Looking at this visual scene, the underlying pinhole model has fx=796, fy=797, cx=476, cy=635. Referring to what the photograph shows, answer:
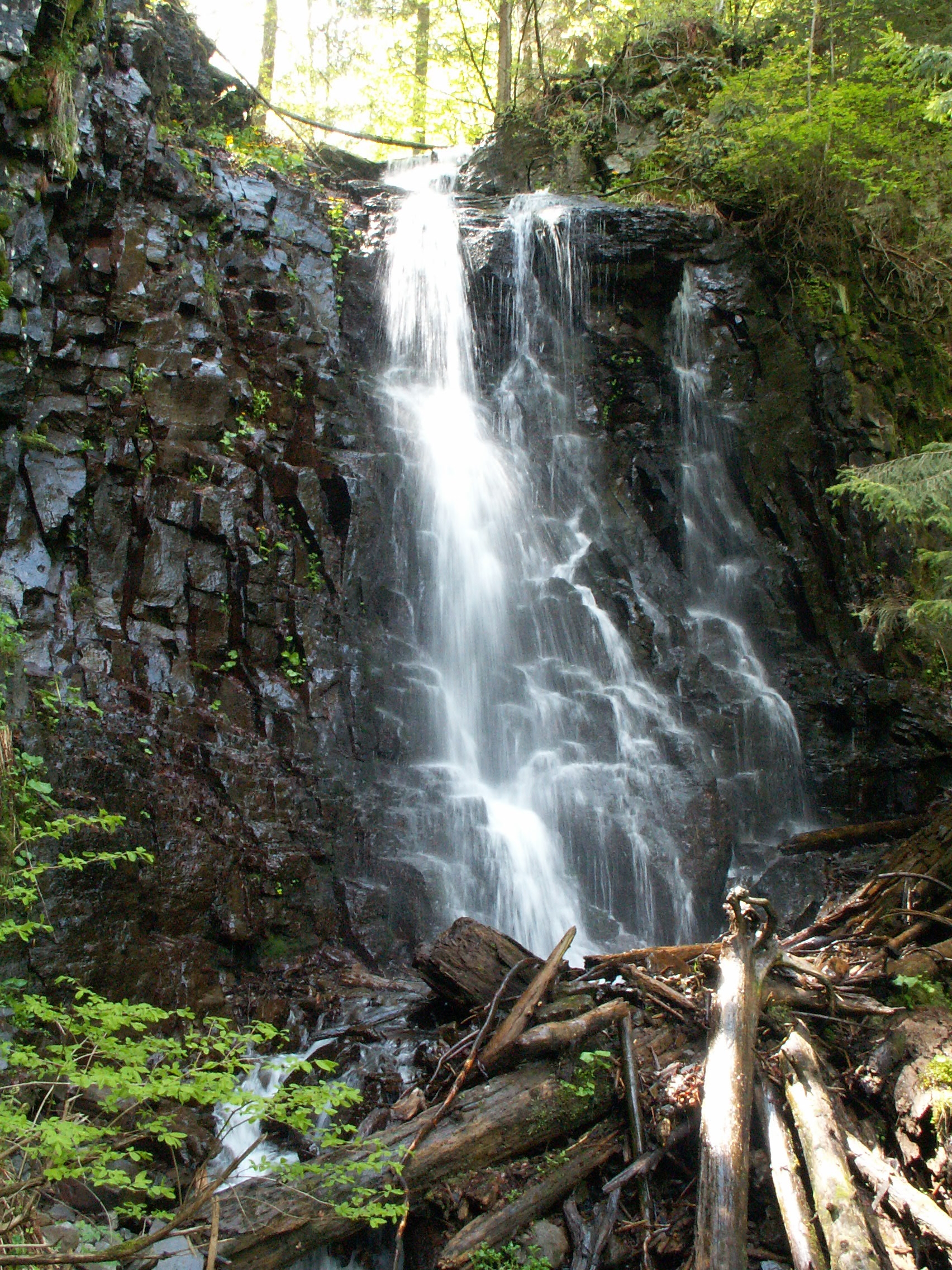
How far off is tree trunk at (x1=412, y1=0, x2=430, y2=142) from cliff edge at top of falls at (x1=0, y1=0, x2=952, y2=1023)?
9244 millimetres

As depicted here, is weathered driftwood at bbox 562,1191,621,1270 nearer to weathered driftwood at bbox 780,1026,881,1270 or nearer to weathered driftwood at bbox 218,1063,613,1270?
weathered driftwood at bbox 218,1063,613,1270

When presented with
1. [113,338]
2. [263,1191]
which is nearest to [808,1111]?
[263,1191]

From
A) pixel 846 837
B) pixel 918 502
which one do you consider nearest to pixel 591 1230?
pixel 846 837

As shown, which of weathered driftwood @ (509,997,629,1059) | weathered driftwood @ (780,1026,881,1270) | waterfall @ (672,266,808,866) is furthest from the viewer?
waterfall @ (672,266,808,866)

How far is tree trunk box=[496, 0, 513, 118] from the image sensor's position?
58.6ft

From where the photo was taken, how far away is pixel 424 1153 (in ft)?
11.7

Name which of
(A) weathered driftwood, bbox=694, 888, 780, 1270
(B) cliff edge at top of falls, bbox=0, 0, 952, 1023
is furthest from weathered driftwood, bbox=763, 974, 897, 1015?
(B) cliff edge at top of falls, bbox=0, 0, 952, 1023

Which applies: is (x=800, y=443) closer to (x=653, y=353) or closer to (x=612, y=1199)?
(x=653, y=353)

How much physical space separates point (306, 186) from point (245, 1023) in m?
11.5

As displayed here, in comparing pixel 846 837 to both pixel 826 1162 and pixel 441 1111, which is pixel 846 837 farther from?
pixel 441 1111

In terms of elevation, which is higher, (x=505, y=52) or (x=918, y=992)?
(x=505, y=52)

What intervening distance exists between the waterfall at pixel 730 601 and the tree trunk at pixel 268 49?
10.8 m

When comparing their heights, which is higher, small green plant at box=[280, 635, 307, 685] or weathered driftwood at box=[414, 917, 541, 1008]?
small green plant at box=[280, 635, 307, 685]

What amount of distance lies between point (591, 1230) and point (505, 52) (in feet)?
71.3
